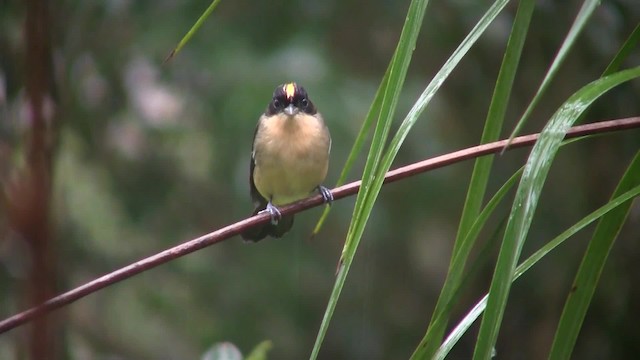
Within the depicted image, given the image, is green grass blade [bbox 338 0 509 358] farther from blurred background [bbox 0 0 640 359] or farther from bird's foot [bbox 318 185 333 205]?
blurred background [bbox 0 0 640 359]

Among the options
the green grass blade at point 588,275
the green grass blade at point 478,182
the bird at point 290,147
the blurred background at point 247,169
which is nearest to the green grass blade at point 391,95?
the green grass blade at point 478,182

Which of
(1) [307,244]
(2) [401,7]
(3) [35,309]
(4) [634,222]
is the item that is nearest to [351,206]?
(1) [307,244]

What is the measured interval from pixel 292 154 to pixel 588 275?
150 centimetres

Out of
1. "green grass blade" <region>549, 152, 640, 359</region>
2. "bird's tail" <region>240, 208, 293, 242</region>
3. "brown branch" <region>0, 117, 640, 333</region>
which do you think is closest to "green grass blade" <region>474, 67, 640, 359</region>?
"brown branch" <region>0, 117, 640, 333</region>

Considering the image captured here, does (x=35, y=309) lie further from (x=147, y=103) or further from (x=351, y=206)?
(x=147, y=103)

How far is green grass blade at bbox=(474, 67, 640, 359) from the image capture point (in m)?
1.00

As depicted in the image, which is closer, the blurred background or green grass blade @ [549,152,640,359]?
green grass blade @ [549,152,640,359]

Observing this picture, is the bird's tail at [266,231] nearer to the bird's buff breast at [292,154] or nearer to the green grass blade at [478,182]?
the bird's buff breast at [292,154]

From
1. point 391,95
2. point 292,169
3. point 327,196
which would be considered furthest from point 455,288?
point 292,169

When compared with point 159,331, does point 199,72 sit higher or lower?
higher

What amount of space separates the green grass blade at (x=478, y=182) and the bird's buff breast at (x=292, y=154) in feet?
4.60

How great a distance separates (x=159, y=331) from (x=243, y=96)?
1296 millimetres

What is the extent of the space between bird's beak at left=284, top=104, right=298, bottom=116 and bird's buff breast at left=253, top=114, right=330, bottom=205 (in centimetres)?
2

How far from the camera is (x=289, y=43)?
10.2 feet
